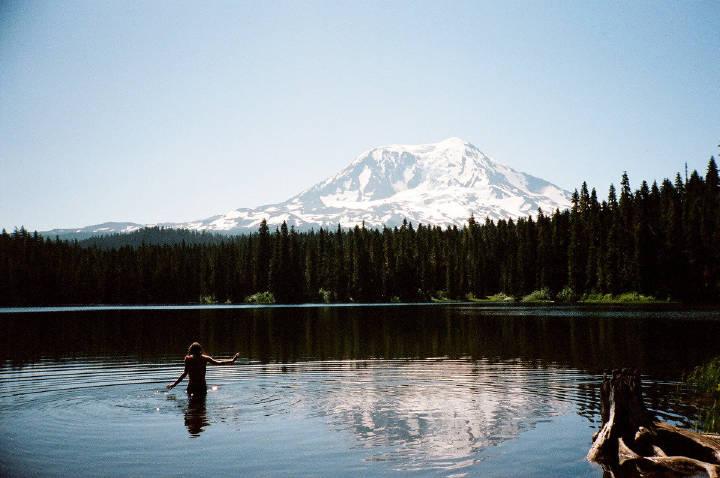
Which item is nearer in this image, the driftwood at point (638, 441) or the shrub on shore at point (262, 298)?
the driftwood at point (638, 441)

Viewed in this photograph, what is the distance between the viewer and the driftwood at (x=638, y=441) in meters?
15.6

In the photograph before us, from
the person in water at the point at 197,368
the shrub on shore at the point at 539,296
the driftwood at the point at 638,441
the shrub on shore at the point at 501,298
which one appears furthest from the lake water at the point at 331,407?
the shrub on shore at the point at 501,298

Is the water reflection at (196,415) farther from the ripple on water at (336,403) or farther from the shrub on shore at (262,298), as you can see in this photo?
the shrub on shore at (262,298)

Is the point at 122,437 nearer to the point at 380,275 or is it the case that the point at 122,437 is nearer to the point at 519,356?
the point at 519,356

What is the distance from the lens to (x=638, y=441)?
648 inches

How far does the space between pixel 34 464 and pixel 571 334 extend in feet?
164

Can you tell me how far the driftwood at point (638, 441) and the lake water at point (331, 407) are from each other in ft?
2.59

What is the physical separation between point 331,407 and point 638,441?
11.4m

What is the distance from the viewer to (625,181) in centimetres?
15962

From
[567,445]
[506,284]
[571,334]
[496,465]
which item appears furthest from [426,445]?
[506,284]

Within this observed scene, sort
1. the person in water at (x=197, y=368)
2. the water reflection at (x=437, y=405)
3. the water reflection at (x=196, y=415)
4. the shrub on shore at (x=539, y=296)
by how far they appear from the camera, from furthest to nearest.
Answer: the shrub on shore at (x=539, y=296) < the person in water at (x=197, y=368) < the water reflection at (x=196, y=415) < the water reflection at (x=437, y=405)

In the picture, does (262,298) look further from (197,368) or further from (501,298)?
(197,368)

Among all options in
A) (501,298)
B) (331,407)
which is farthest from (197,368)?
(501,298)

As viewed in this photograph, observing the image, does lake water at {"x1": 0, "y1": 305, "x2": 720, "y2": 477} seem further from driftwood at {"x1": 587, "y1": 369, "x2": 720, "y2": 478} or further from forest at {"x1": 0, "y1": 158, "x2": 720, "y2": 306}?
forest at {"x1": 0, "y1": 158, "x2": 720, "y2": 306}
